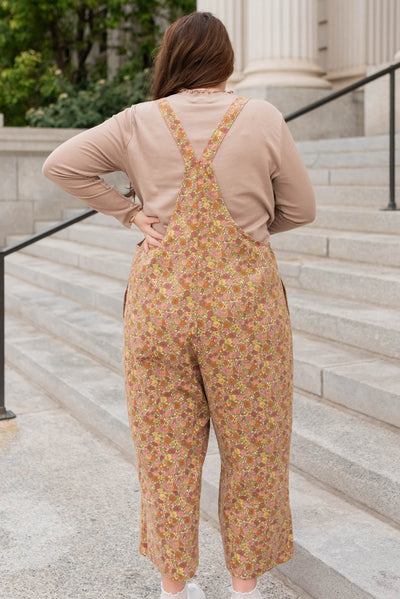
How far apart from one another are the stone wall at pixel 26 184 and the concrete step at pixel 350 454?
759 centimetres

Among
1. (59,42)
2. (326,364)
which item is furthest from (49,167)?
(59,42)

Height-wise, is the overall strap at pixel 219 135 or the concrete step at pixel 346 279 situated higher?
the overall strap at pixel 219 135

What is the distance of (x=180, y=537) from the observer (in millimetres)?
2494

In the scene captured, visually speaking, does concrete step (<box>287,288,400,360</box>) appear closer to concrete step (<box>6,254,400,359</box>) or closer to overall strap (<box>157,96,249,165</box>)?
concrete step (<box>6,254,400,359</box>)

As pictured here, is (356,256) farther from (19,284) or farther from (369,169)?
(19,284)

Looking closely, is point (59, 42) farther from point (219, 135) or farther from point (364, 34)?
point (219, 135)

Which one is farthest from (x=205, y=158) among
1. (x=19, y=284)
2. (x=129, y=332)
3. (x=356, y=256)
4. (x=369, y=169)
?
(x=19, y=284)

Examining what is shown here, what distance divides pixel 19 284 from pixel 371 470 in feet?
21.0

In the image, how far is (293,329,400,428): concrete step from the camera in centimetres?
387

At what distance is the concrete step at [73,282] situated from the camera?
7.06m

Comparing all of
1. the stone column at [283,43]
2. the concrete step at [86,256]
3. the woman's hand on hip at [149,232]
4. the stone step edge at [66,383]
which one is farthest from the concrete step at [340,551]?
the stone column at [283,43]

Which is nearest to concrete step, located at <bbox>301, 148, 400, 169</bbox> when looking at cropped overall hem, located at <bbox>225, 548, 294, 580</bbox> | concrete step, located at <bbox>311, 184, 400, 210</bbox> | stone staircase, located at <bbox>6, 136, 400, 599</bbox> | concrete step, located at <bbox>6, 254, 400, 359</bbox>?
stone staircase, located at <bbox>6, 136, 400, 599</bbox>

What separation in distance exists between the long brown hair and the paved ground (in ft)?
6.15

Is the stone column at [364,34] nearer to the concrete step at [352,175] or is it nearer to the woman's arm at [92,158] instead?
the concrete step at [352,175]
